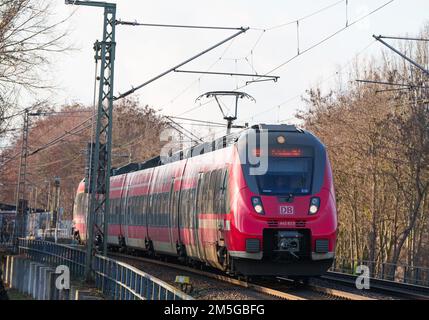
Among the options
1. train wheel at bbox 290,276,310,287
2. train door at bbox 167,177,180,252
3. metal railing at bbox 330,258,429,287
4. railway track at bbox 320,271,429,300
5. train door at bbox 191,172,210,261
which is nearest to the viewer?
railway track at bbox 320,271,429,300

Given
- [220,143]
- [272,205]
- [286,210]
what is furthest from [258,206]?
[220,143]

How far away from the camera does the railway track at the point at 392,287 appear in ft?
68.5

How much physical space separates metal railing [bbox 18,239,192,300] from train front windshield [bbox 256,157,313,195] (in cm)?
380

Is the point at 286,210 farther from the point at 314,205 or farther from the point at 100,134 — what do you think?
the point at 100,134

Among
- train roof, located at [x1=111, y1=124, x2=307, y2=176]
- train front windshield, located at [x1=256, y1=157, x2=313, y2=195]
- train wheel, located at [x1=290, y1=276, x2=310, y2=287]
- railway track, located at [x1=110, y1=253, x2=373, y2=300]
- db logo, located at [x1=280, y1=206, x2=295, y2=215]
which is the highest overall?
train roof, located at [x1=111, y1=124, x2=307, y2=176]

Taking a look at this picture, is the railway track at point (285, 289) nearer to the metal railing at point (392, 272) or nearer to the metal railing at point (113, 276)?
the metal railing at point (113, 276)

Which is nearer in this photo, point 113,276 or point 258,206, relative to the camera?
point 258,206

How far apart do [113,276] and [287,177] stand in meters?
4.71

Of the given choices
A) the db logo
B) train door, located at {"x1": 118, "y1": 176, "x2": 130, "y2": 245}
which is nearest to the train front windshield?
the db logo

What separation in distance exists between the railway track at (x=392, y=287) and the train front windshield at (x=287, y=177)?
3273 mm

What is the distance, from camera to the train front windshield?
68.2 feet

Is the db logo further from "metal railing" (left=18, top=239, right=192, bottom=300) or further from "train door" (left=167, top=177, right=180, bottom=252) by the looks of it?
"train door" (left=167, top=177, right=180, bottom=252)

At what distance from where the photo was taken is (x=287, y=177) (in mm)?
20953
